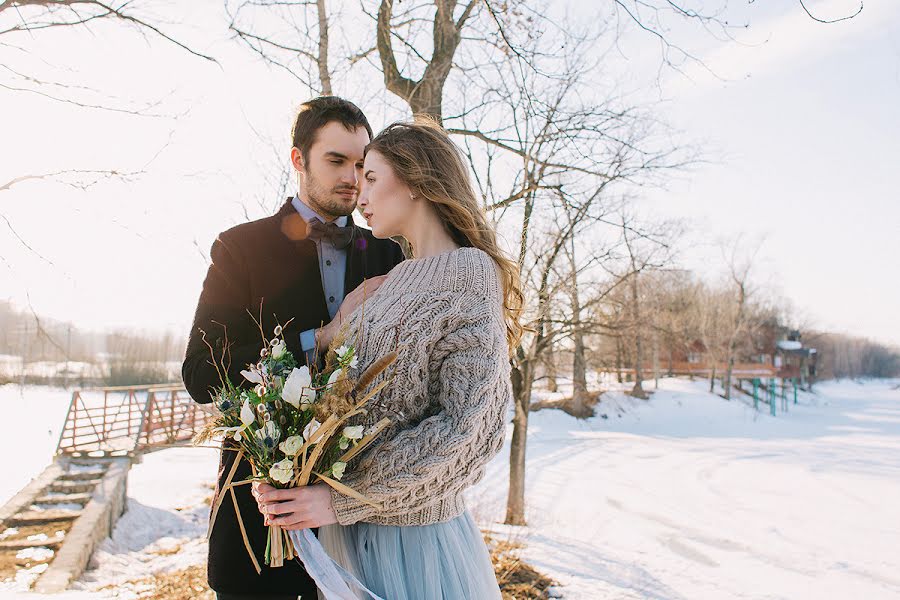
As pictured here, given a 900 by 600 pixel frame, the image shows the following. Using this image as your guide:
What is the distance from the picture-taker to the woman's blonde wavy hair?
1956 millimetres

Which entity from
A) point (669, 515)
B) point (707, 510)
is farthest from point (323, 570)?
point (707, 510)

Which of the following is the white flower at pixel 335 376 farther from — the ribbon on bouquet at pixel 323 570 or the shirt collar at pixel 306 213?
the shirt collar at pixel 306 213

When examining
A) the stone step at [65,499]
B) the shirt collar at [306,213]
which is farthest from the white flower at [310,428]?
the stone step at [65,499]

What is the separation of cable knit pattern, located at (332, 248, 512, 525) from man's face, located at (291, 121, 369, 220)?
2.56 feet

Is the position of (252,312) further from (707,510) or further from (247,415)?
(707,510)

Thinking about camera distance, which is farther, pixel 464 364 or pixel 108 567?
pixel 108 567

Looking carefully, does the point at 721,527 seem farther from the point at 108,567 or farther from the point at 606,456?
the point at 108,567

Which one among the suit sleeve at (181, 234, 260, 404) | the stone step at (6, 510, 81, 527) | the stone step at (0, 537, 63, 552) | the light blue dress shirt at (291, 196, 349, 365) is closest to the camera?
the suit sleeve at (181, 234, 260, 404)

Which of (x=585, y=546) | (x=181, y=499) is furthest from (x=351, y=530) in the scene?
(x=181, y=499)

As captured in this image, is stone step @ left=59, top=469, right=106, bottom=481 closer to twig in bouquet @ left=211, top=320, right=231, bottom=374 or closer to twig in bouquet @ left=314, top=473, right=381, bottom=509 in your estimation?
twig in bouquet @ left=211, top=320, right=231, bottom=374

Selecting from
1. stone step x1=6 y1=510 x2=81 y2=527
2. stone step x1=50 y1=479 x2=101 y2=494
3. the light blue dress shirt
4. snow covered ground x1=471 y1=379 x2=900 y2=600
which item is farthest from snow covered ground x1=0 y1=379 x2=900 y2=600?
the light blue dress shirt

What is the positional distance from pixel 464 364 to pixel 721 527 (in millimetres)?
10078

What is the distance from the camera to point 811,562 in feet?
27.1

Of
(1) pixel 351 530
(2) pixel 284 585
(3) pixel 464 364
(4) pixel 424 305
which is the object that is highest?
(4) pixel 424 305
